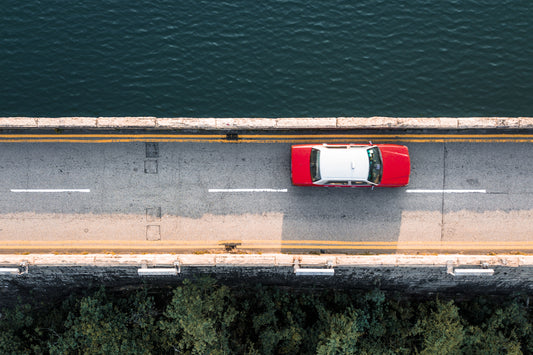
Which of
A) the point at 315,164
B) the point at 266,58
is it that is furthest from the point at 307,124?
the point at 266,58

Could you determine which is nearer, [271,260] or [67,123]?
[271,260]

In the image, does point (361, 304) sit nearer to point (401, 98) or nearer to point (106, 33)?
point (401, 98)

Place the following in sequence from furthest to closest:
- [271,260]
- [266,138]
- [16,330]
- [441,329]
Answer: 1. [16,330]
2. [441,329]
3. [266,138]
4. [271,260]

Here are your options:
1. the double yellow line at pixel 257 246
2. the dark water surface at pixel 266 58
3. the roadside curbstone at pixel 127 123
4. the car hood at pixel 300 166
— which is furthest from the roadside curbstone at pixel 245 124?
the dark water surface at pixel 266 58

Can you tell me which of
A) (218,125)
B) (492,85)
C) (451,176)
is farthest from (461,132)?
(218,125)

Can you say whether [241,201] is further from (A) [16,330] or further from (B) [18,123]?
(A) [16,330]

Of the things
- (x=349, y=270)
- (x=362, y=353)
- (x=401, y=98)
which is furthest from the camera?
(x=401, y=98)

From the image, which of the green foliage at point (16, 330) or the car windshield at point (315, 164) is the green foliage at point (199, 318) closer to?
the car windshield at point (315, 164)
